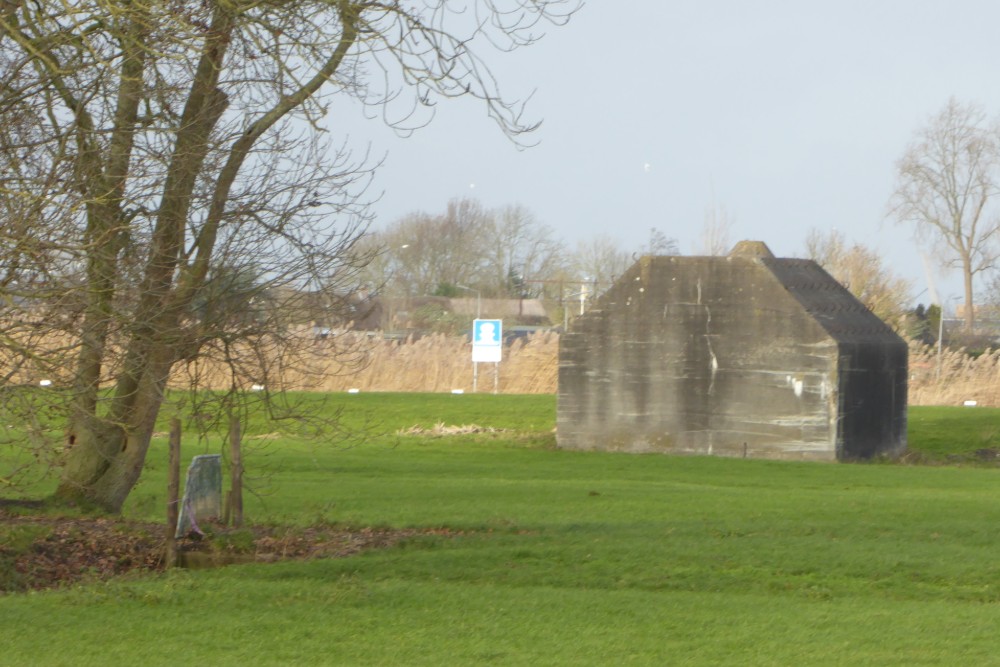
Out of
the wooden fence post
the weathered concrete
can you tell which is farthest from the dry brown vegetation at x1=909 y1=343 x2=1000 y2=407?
the wooden fence post

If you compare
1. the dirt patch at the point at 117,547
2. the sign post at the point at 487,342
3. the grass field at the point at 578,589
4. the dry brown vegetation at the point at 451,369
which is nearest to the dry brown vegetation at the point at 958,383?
the dry brown vegetation at the point at 451,369

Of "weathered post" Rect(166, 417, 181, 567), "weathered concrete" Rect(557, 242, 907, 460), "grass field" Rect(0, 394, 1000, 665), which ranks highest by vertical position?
"weathered concrete" Rect(557, 242, 907, 460)

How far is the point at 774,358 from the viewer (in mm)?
25594

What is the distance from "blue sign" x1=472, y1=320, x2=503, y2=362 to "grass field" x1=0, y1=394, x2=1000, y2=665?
1627cm

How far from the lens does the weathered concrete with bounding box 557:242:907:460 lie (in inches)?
996

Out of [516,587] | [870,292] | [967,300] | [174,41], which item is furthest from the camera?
[967,300]

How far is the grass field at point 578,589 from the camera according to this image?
334 inches

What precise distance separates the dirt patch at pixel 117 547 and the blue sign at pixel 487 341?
72.5ft

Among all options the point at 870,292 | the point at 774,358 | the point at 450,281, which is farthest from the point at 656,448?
the point at 450,281

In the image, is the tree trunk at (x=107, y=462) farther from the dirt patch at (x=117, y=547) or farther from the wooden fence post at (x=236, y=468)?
the wooden fence post at (x=236, y=468)

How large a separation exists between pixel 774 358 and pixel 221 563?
15.6m

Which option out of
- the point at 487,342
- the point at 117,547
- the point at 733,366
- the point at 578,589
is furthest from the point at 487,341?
the point at 578,589

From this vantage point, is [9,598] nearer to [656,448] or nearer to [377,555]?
[377,555]

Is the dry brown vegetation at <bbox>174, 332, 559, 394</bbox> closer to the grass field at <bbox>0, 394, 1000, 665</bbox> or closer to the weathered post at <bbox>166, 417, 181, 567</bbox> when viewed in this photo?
the grass field at <bbox>0, 394, 1000, 665</bbox>
